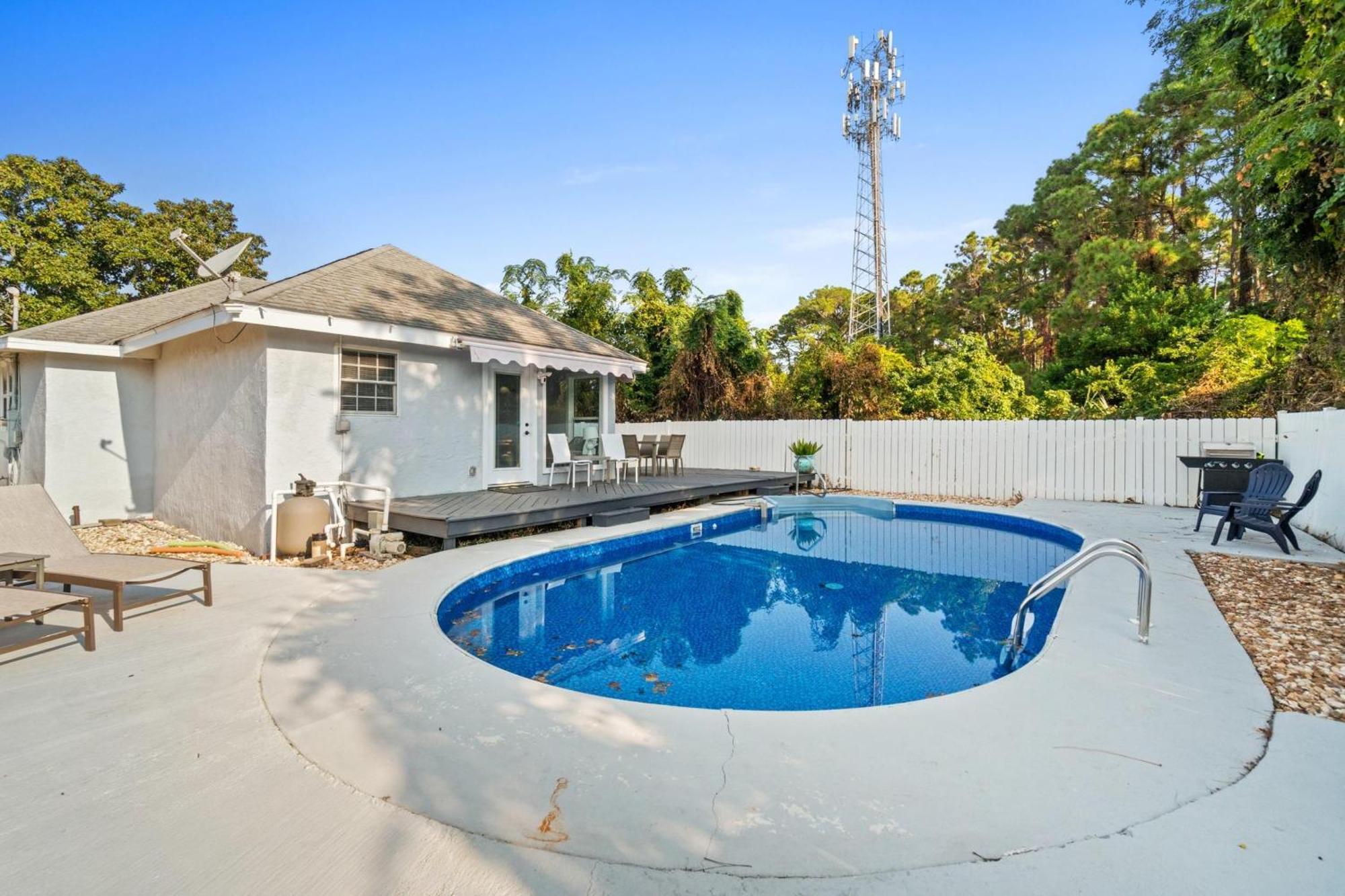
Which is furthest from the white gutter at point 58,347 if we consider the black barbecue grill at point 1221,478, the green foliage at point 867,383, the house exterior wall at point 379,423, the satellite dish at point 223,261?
the black barbecue grill at point 1221,478

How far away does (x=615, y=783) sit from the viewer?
2908 millimetres

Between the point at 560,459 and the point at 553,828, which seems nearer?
the point at 553,828

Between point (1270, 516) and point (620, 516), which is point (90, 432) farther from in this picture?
point (1270, 516)

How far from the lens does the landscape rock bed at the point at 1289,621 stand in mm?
4004

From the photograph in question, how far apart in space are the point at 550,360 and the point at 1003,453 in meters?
11.4

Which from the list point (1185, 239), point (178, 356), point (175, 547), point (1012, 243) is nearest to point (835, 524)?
point (175, 547)

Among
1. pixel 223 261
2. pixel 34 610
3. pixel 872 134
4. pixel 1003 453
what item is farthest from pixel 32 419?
pixel 872 134

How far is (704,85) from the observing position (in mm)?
16516

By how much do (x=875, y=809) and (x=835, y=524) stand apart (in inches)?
426

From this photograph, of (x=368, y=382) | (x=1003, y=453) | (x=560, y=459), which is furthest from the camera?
(x=1003, y=453)

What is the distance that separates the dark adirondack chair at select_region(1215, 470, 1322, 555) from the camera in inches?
303

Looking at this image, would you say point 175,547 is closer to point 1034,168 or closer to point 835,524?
point 835,524

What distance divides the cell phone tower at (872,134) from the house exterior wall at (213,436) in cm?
3028

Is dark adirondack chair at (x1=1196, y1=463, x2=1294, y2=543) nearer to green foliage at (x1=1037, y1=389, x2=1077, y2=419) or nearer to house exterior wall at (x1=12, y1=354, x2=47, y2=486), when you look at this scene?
green foliage at (x1=1037, y1=389, x2=1077, y2=419)
